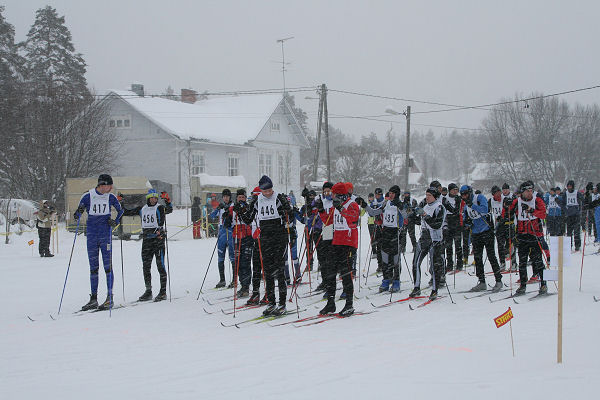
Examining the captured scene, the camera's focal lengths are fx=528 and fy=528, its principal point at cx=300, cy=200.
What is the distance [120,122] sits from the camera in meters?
35.8

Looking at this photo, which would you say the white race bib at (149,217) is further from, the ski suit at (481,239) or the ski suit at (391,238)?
the ski suit at (481,239)

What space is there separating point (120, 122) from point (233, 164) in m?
8.15

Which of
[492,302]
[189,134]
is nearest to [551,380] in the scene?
[492,302]

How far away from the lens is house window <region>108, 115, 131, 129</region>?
35500 mm

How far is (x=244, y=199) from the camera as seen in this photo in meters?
9.75

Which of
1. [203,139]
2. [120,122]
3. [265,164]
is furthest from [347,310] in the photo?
[265,164]

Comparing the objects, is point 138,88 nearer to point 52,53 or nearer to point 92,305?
point 52,53

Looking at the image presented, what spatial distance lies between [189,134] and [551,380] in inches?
1209

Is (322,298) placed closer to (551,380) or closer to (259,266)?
(259,266)

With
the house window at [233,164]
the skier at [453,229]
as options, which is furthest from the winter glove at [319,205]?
the house window at [233,164]

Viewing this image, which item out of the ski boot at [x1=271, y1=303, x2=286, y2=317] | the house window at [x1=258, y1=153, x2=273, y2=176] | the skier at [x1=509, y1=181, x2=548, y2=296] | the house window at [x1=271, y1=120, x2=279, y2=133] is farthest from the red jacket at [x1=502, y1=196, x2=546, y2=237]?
the house window at [x1=271, y1=120, x2=279, y2=133]

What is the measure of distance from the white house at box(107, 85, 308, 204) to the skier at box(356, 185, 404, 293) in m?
24.5

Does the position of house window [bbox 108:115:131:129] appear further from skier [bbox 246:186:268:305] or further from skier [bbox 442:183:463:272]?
skier [bbox 246:186:268:305]

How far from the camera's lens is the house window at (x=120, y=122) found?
35500 mm
